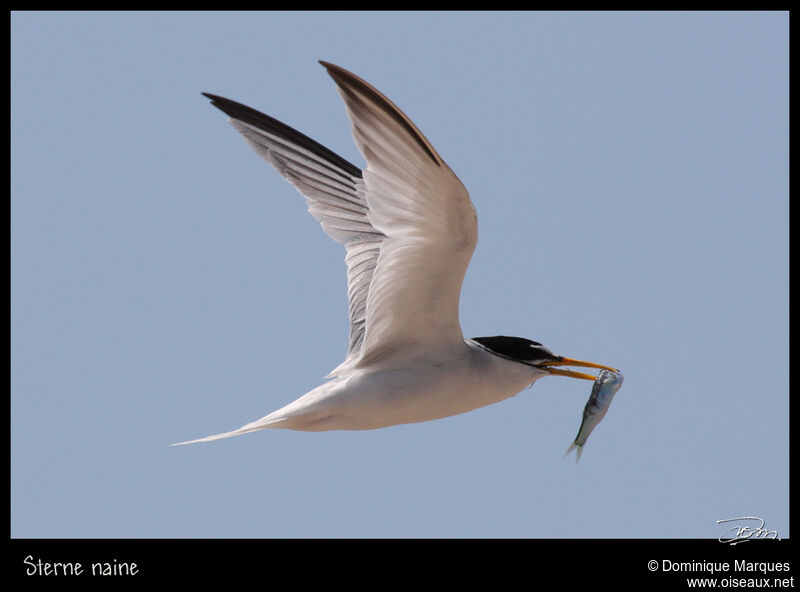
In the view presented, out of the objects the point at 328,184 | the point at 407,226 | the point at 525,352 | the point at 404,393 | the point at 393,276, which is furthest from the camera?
the point at 328,184

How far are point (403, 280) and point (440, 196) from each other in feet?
2.50

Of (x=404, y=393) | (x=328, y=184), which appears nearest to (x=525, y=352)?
(x=404, y=393)

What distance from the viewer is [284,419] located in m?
6.69

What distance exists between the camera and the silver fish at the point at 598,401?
7348mm

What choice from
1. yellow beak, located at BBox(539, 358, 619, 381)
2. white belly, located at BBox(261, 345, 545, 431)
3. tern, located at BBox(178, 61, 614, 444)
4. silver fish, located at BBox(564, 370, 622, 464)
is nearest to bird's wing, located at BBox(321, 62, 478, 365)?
tern, located at BBox(178, 61, 614, 444)

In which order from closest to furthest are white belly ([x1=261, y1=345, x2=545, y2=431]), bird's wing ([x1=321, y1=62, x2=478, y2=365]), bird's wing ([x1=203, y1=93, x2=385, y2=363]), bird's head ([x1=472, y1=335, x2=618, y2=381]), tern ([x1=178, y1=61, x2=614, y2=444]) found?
bird's wing ([x1=321, y1=62, x2=478, y2=365]), tern ([x1=178, y1=61, x2=614, y2=444]), white belly ([x1=261, y1=345, x2=545, y2=431]), bird's head ([x1=472, y1=335, x2=618, y2=381]), bird's wing ([x1=203, y1=93, x2=385, y2=363])

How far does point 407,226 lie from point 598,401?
2.09 meters

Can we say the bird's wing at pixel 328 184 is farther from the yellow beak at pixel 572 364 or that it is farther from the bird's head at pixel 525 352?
the yellow beak at pixel 572 364

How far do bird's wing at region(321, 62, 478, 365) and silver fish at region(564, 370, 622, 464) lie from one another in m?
1.11

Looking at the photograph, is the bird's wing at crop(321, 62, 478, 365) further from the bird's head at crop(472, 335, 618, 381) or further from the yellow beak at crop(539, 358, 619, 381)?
the yellow beak at crop(539, 358, 619, 381)

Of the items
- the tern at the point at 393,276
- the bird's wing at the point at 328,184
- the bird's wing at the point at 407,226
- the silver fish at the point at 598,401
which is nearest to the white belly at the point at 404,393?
the tern at the point at 393,276

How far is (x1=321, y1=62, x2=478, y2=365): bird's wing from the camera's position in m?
5.49

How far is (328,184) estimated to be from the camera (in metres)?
8.34

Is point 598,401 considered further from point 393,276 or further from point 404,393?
point 393,276
